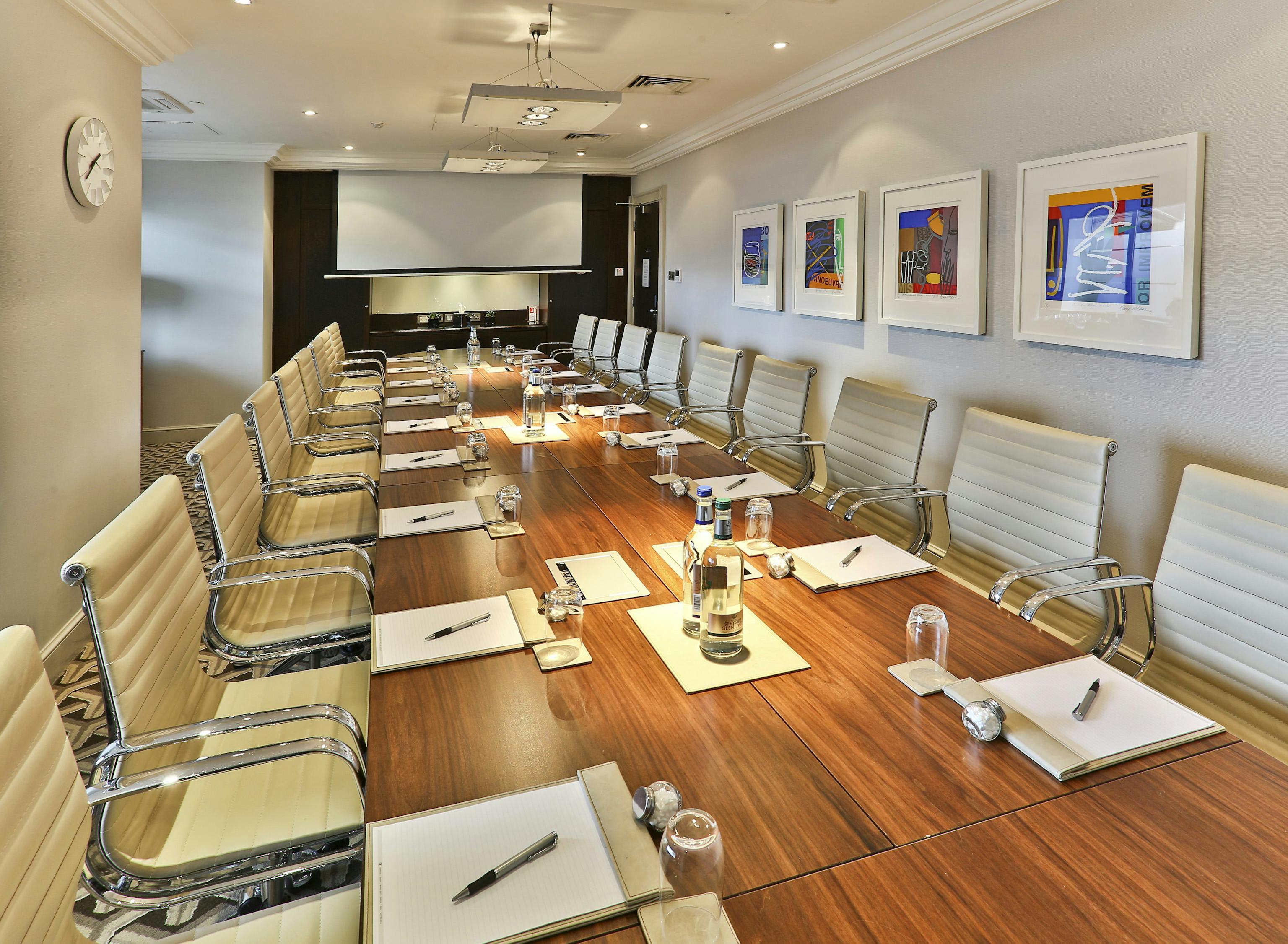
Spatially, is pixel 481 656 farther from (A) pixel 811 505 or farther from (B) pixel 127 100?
(B) pixel 127 100

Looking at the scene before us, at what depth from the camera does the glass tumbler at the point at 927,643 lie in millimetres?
1486

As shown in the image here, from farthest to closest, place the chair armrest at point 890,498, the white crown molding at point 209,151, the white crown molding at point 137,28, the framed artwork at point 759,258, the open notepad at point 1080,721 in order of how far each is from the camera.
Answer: the white crown molding at point 209,151 → the framed artwork at point 759,258 → the white crown molding at point 137,28 → the chair armrest at point 890,498 → the open notepad at point 1080,721

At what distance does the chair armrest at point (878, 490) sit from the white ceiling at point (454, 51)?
179cm

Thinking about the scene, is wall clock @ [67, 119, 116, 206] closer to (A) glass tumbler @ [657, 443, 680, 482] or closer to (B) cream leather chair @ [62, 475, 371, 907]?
(B) cream leather chair @ [62, 475, 371, 907]

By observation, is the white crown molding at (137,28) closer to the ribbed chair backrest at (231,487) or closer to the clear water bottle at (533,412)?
the ribbed chair backrest at (231,487)

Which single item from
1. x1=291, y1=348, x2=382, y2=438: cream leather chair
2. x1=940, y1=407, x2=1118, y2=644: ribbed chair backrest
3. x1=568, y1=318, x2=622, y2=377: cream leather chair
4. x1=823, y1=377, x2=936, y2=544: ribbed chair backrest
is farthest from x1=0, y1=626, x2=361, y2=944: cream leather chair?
x1=568, y1=318, x2=622, y2=377: cream leather chair

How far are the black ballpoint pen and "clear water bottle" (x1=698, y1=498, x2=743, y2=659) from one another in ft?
1.87

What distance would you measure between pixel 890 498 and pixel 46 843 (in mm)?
2467

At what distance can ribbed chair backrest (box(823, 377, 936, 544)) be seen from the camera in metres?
3.11

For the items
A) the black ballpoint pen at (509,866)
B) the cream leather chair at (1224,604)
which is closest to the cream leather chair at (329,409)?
the black ballpoint pen at (509,866)

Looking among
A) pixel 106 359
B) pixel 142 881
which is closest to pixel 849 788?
pixel 142 881

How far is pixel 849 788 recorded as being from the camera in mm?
1163

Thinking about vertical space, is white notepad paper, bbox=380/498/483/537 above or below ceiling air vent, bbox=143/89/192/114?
below

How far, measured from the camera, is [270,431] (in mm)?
3148
